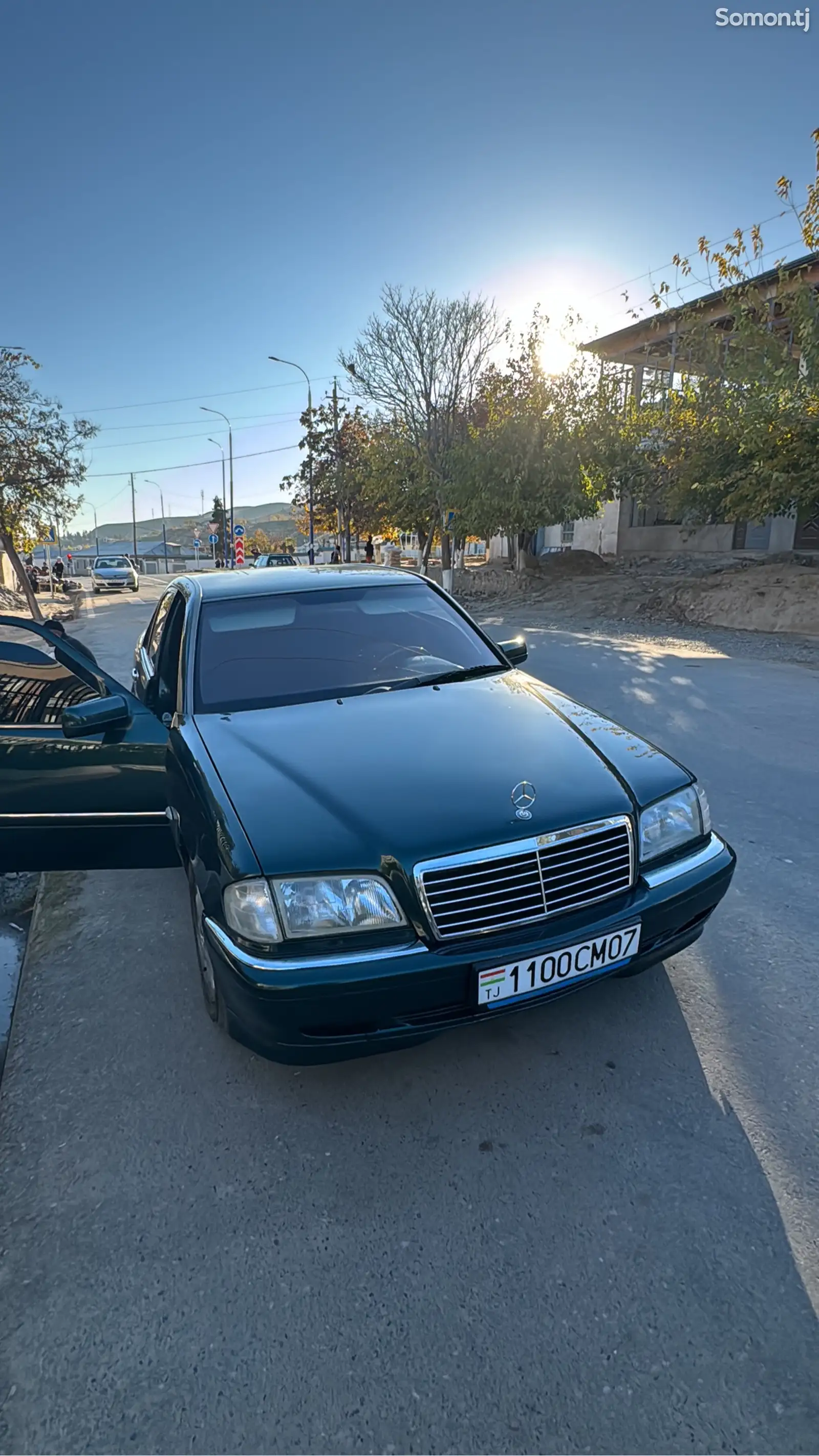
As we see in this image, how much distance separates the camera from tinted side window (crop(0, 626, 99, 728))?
3.80 m

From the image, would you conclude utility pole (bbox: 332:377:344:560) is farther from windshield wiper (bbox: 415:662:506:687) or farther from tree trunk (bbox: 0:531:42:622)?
windshield wiper (bbox: 415:662:506:687)

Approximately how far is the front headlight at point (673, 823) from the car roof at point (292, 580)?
76.6 inches

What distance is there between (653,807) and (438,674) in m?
1.22

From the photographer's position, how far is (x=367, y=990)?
2.04 meters

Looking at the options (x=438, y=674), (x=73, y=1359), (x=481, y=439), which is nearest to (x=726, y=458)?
(x=481, y=439)

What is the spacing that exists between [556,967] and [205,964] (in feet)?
3.93

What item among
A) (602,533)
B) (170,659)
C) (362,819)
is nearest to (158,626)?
(170,659)

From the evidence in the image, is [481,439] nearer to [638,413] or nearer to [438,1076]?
[638,413]

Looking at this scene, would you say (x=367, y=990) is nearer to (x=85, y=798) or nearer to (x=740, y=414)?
(x=85, y=798)

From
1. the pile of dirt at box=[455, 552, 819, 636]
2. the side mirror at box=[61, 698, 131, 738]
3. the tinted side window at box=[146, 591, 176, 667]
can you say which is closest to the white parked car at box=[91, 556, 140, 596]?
the pile of dirt at box=[455, 552, 819, 636]

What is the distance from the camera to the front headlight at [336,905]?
2.10 meters

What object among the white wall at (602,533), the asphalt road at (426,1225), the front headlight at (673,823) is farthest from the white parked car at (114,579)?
the front headlight at (673,823)

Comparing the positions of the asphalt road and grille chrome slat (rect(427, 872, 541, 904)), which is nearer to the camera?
the asphalt road

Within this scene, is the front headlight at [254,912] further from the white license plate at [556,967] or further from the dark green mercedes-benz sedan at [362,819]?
the white license plate at [556,967]
